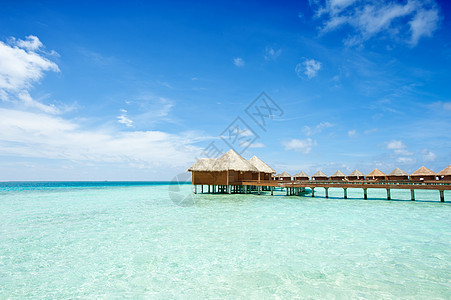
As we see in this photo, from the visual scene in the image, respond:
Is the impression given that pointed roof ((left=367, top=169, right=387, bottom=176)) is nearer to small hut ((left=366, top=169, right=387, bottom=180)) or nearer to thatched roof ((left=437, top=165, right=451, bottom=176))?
small hut ((left=366, top=169, right=387, bottom=180))

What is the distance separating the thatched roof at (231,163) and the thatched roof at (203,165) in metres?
0.54

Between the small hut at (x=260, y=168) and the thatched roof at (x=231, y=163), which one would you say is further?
the small hut at (x=260, y=168)

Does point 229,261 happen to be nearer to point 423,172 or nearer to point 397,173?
point 397,173

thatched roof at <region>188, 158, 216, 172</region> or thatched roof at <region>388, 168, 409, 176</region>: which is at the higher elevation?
thatched roof at <region>188, 158, 216, 172</region>

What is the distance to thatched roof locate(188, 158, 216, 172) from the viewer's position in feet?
83.0

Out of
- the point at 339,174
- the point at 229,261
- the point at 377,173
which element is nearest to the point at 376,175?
the point at 377,173

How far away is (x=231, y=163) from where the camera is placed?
980 inches

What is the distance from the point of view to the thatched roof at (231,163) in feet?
80.6

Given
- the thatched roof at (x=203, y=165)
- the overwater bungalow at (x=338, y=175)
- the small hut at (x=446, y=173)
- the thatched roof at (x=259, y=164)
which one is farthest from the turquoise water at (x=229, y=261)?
the overwater bungalow at (x=338, y=175)

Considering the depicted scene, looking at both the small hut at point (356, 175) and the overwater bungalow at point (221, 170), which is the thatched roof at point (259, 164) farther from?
the small hut at point (356, 175)

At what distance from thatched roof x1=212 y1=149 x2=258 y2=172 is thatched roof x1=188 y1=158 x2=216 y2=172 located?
54 cm

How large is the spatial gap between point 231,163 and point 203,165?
303 cm

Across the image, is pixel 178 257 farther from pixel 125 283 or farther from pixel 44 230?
pixel 44 230

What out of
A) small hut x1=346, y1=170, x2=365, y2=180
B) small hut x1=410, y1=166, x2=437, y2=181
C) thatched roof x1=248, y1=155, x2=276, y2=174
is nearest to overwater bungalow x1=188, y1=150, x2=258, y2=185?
thatched roof x1=248, y1=155, x2=276, y2=174
